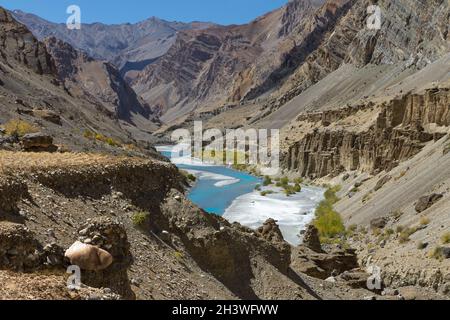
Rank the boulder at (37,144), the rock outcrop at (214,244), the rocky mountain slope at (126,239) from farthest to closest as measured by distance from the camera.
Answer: the boulder at (37,144), the rock outcrop at (214,244), the rocky mountain slope at (126,239)

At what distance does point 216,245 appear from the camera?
1436cm

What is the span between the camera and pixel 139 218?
13180mm

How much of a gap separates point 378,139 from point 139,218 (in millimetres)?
40991

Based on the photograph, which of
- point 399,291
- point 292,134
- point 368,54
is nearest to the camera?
point 399,291

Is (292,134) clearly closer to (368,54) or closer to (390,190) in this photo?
(368,54)

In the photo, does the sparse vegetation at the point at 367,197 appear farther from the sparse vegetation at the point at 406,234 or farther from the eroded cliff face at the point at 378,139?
the sparse vegetation at the point at 406,234

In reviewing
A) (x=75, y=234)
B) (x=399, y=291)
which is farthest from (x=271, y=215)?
(x=75, y=234)

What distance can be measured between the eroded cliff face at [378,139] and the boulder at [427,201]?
14.2m

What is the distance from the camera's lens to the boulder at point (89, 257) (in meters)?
8.88

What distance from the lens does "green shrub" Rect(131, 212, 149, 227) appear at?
1311 centimetres

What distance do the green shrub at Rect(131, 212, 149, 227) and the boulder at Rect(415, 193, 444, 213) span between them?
1918cm

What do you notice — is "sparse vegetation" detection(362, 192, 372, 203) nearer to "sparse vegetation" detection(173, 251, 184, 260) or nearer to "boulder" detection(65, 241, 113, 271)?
"sparse vegetation" detection(173, 251, 184, 260)

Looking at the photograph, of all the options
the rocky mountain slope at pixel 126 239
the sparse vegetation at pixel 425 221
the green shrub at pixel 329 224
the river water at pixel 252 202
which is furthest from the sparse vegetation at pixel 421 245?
the river water at pixel 252 202
